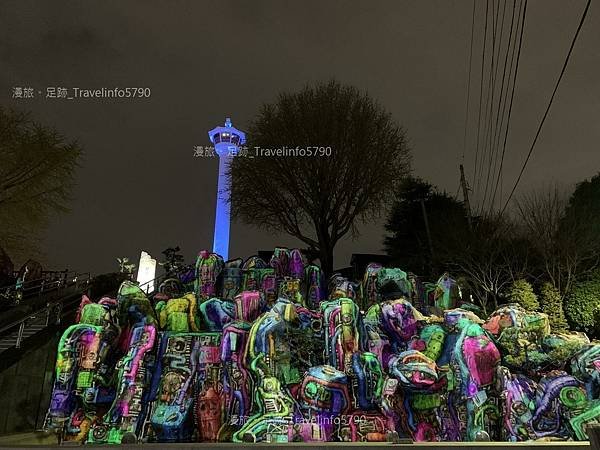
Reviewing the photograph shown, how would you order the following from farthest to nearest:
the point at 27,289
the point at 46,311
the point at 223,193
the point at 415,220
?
the point at 223,193
the point at 415,220
the point at 27,289
the point at 46,311

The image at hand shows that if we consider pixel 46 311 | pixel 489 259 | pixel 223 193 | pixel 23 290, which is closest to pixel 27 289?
pixel 23 290

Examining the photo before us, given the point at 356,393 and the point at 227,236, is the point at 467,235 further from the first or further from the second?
the point at 227,236

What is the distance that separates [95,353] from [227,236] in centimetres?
3612

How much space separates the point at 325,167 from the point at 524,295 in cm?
1131

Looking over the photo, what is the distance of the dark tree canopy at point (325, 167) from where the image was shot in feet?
78.8

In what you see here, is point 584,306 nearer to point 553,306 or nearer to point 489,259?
point 553,306

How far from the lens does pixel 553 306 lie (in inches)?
718

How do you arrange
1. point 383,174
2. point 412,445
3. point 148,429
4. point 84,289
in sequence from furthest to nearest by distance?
point 383,174 < point 84,289 < point 148,429 < point 412,445

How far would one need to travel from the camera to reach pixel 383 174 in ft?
80.7

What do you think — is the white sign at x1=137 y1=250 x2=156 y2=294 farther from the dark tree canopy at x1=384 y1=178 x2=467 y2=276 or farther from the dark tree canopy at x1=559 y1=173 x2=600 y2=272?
the dark tree canopy at x1=559 y1=173 x2=600 y2=272

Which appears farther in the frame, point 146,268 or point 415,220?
point 415,220

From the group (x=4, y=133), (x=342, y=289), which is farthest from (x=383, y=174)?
(x=4, y=133)

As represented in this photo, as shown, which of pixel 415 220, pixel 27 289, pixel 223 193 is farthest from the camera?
pixel 223 193

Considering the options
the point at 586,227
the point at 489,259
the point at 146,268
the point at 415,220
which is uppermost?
the point at 415,220
